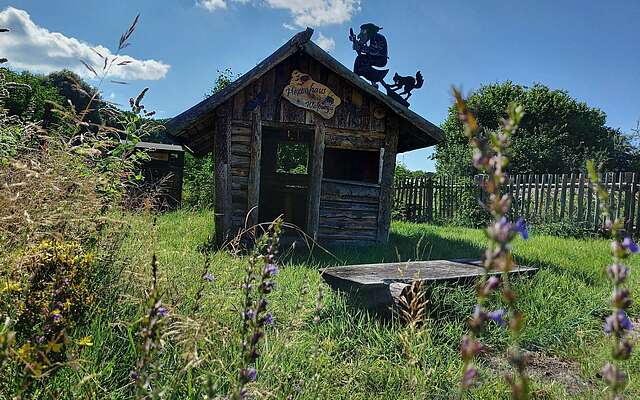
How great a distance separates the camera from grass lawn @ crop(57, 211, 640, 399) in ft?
7.36

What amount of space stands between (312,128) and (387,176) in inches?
64.4

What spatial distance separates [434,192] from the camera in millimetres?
14930

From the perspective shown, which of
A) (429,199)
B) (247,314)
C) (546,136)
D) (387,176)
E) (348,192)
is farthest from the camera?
(546,136)

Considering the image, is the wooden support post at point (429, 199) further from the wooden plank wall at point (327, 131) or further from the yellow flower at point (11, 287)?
the yellow flower at point (11, 287)

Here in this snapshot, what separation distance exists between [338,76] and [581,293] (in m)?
5.12

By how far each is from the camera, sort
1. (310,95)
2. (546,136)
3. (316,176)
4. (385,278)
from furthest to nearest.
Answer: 1. (546,136)
2. (316,176)
3. (310,95)
4. (385,278)

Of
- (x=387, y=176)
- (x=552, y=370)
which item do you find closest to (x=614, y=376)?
(x=552, y=370)

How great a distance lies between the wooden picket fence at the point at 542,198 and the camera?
10.5m

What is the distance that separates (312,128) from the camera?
8.08m

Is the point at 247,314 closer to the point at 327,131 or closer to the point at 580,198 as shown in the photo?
the point at 327,131

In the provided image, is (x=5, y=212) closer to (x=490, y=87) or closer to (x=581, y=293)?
(x=581, y=293)

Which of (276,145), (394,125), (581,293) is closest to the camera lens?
(581,293)

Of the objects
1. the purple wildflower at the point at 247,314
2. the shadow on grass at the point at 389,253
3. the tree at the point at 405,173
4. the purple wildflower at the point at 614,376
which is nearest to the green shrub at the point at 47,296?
the purple wildflower at the point at 247,314

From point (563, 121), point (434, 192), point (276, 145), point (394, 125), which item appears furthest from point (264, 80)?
point (563, 121)
